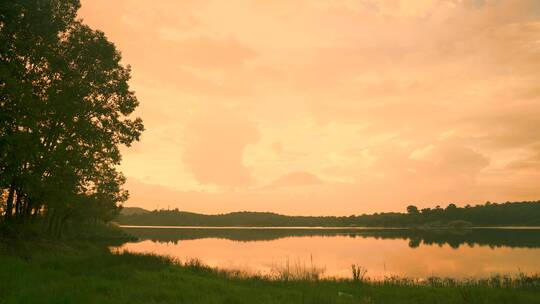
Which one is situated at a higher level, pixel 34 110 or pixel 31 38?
pixel 31 38

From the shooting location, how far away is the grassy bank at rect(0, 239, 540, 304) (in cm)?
1734

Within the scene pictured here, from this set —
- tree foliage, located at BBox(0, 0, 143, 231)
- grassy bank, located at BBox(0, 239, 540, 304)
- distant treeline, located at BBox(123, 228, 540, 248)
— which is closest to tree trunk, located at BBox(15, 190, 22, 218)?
tree foliage, located at BBox(0, 0, 143, 231)

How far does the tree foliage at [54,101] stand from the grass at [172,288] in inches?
260

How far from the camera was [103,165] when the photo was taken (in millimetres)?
39594

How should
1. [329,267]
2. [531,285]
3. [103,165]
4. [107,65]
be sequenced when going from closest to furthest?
[531,285] → [107,65] → [103,165] → [329,267]

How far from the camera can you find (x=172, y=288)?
20.8 m

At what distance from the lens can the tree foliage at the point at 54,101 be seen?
96.1ft

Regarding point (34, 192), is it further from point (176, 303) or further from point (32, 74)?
point (176, 303)

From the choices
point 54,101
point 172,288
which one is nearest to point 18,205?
point 54,101

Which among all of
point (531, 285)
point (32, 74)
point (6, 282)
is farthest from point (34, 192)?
point (531, 285)

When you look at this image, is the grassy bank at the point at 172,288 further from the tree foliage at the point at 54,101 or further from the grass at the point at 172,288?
the tree foliage at the point at 54,101

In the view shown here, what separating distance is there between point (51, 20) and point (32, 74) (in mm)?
4471

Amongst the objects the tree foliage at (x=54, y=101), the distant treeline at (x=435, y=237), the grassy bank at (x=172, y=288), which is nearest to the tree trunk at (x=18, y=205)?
the tree foliage at (x=54, y=101)

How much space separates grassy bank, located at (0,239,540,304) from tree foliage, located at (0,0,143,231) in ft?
21.7
